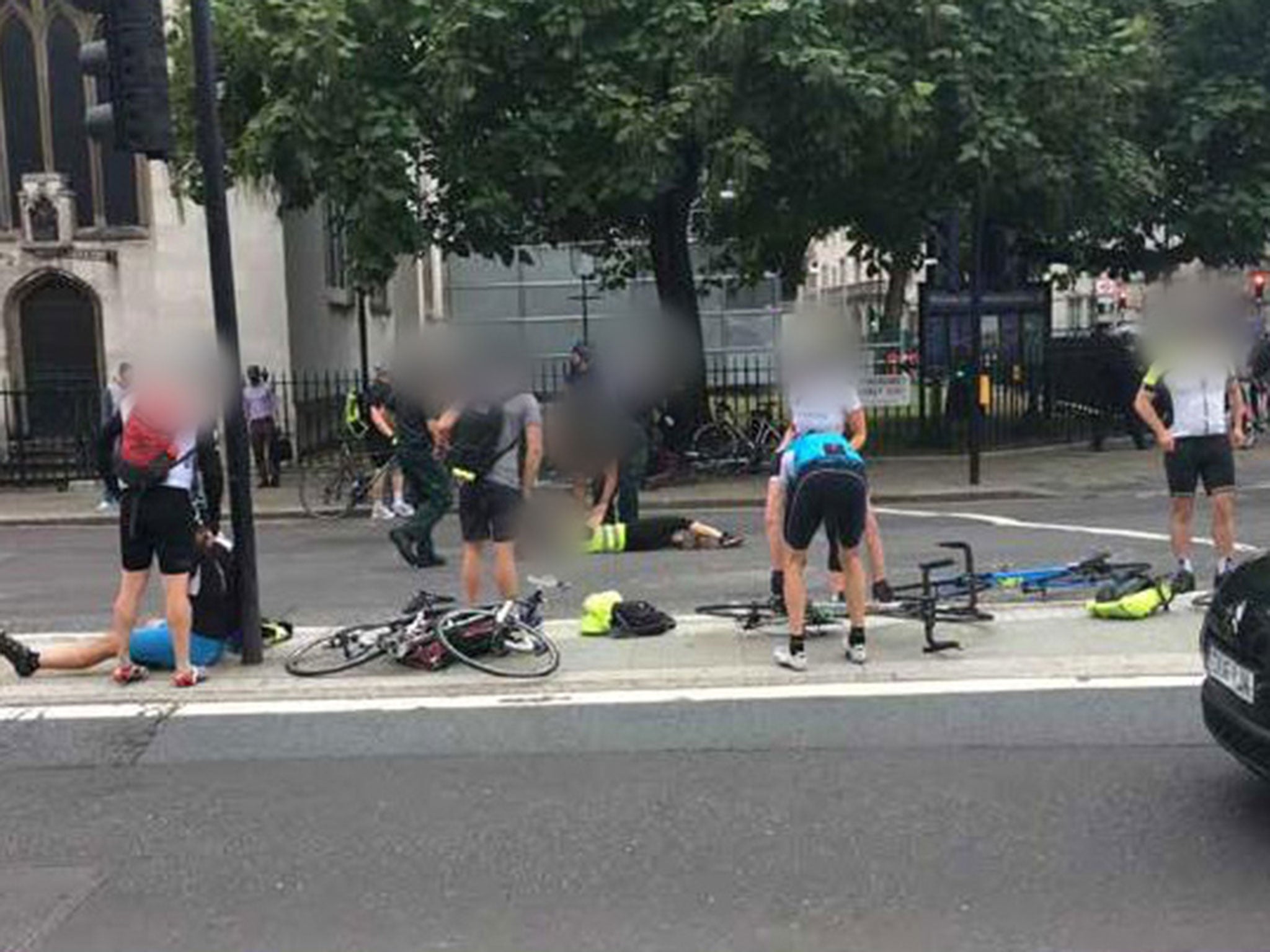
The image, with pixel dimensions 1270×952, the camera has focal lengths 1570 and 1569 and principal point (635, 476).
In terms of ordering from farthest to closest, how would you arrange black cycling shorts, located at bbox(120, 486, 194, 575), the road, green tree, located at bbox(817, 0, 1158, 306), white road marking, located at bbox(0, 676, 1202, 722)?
green tree, located at bbox(817, 0, 1158, 306)
black cycling shorts, located at bbox(120, 486, 194, 575)
white road marking, located at bbox(0, 676, 1202, 722)
the road

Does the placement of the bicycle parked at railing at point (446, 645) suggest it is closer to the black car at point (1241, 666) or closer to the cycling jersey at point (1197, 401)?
the black car at point (1241, 666)

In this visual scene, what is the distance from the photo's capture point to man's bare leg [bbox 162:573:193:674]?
7449mm

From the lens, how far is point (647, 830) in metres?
5.35

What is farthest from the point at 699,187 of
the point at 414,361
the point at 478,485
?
the point at 478,485

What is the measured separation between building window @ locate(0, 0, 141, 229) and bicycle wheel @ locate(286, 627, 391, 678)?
18091 millimetres

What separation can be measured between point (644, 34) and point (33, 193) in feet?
37.3

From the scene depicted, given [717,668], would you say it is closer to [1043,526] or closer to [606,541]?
[606,541]

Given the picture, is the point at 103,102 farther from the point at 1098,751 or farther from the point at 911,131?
the point at 911,131

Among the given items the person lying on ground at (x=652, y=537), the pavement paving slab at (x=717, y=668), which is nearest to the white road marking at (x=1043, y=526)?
the person lying on ground at (x=652, y=537)

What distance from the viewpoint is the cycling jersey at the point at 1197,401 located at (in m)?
9.10

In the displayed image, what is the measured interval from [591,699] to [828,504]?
1.46 m

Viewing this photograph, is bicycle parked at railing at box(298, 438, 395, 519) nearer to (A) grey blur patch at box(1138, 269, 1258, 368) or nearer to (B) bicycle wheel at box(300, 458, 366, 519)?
(B) bicycle wheel at box(300, 458, 366, 519)

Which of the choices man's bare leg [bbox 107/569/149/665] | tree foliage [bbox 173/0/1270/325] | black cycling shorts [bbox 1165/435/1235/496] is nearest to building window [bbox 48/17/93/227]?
tree foliage [bbox 173/0/1270/325]

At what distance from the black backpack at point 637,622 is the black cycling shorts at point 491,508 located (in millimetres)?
786
